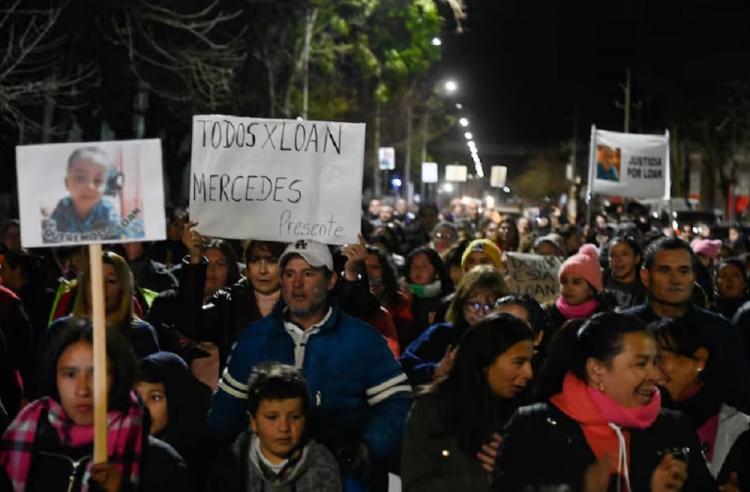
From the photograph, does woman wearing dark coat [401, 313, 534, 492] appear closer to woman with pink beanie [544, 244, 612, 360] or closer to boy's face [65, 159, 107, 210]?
boy's face [65, 159, 107, 210]

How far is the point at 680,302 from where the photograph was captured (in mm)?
6352

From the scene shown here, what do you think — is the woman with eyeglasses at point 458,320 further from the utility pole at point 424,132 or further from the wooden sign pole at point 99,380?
the utility pole at point 424,132

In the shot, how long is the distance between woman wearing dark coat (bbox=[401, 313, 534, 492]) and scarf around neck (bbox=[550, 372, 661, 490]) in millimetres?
610

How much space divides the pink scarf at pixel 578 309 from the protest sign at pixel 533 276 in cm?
187

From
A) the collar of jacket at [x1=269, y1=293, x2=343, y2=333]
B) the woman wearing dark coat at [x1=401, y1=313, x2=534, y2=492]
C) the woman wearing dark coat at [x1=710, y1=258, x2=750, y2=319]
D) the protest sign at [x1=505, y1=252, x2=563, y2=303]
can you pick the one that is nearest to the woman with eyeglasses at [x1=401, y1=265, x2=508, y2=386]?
the collar of jacket at [x1=269, y1=293, x2=343, y2=333]

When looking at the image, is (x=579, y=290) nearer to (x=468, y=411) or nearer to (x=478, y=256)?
(x=478, y=256)

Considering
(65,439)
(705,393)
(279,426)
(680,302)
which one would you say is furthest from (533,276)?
(65,439)

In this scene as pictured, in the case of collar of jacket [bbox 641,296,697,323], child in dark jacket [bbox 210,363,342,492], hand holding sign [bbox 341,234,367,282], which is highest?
hand holding sign [bbox 341,234,367,282]

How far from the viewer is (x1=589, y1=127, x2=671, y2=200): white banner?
1622 centimetres

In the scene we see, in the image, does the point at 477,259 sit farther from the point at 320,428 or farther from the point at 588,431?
the point at 588,431

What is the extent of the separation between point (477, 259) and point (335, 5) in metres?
27.7

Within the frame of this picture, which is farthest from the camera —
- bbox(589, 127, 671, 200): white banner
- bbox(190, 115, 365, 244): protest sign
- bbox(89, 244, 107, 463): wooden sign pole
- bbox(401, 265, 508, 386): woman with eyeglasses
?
bbox(589, 127, 671, 200): white banner

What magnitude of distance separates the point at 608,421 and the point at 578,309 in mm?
3897

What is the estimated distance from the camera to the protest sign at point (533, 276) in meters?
10.2
